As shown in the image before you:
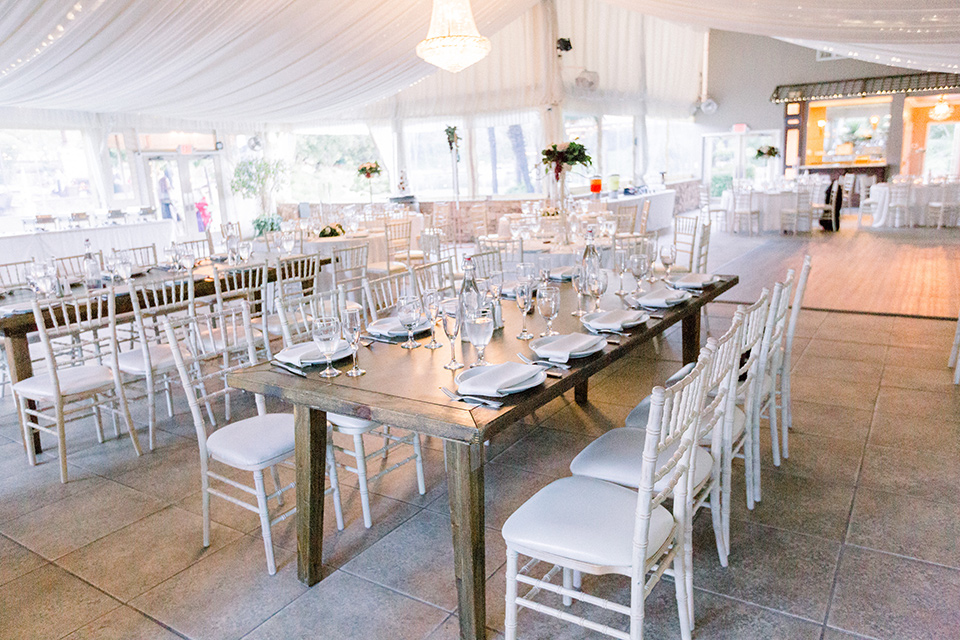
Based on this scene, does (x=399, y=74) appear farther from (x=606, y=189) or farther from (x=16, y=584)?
(x=16, y=584)

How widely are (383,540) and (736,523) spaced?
4.84ft

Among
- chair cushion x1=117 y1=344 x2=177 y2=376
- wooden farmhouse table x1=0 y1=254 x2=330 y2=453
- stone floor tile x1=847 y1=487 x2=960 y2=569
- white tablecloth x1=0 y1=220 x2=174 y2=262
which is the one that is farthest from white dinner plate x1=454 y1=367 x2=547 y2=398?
white tablecloth x1=0 y1=220 x2=174 y2=262

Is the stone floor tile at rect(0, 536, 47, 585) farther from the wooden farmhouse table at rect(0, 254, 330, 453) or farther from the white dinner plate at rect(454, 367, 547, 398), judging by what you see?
the white dinner plate at rect(454, 367, 547, 398)

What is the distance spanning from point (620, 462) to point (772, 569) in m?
0.77

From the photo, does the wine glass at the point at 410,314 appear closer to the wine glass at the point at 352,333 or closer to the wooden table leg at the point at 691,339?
the wine glass at the point at 352,333

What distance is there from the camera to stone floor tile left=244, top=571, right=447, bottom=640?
2.21 metres

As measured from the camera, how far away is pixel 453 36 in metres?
5.84

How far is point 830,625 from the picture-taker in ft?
7.00

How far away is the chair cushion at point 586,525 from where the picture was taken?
70.9 inches

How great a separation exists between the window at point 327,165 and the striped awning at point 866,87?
10.5 m

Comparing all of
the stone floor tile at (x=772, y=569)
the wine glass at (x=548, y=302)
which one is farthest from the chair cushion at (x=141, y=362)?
the stone floor tile at (x=772, y=569)

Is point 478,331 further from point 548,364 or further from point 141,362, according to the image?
point 141,362

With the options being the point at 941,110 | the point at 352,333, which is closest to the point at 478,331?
the point at 352,333

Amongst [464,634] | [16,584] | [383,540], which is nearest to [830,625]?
[464,634]
